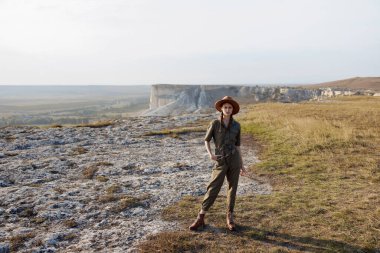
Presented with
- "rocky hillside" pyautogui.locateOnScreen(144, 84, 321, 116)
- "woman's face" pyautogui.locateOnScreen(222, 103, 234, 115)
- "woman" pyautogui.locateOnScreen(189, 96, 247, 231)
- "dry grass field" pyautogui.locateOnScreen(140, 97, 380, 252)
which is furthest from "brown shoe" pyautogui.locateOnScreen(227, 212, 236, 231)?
"rocky hillside" pyautogui.locateOnScreen(144, 84, 321, 116)

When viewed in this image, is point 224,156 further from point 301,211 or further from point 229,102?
point 301,211

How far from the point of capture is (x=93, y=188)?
41.2 feet

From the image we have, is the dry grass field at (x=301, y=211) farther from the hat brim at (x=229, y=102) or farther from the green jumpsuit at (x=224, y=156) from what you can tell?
the hat brim at (x=229, y=102)

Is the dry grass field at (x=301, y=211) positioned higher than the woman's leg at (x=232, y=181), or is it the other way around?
the woman's leg at (x=232, y=181)

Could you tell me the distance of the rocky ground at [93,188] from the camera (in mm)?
8672

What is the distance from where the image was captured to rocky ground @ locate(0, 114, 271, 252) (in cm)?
867

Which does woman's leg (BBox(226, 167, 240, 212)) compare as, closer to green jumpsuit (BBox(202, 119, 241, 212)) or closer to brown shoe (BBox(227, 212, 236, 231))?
green jumpsuit (BBox(202, 119, 241, 212))

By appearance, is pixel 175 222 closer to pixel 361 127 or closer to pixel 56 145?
pixel 56 145

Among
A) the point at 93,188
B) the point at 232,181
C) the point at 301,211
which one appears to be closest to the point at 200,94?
the point at 93,188

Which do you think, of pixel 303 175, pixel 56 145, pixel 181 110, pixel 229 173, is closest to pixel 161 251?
pixel 229 173

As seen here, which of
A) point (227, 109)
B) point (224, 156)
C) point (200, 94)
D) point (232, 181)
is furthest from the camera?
point (200, 94)

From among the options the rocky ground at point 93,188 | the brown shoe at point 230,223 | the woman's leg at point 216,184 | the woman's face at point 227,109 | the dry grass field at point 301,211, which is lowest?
the rocky ground at point 93,188

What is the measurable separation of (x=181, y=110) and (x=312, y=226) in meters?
90.0

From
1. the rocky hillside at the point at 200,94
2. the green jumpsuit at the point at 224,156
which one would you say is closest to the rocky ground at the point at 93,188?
the green jumpsuit at the point at 224,156
